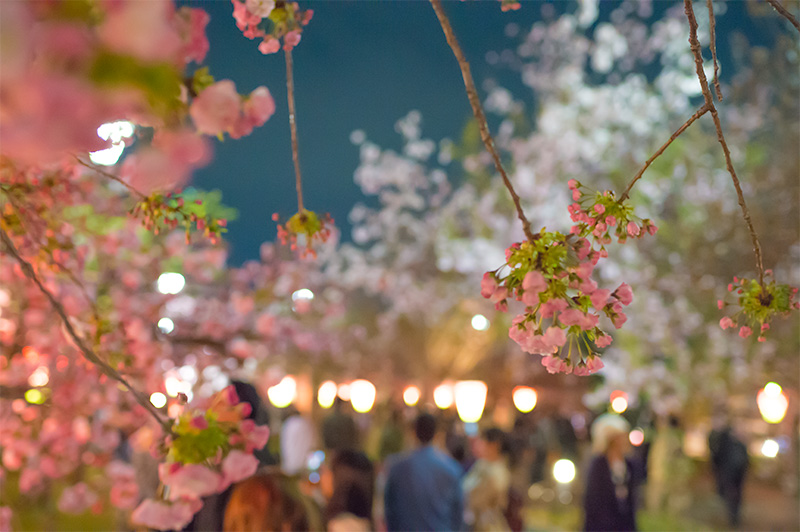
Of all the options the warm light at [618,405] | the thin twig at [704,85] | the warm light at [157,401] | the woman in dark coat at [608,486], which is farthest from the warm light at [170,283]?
the warm light at [618,405]

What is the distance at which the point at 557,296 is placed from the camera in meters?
1.35

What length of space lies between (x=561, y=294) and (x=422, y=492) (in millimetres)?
2906

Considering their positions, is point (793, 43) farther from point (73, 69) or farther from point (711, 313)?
point (73, 69)

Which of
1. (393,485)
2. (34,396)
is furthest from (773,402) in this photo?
(34,396)

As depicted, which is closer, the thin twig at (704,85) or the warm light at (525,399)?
the thin twig at (704,85)

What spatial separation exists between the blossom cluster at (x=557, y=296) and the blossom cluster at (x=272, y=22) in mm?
973

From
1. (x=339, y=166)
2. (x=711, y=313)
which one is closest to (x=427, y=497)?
(x=711, y=313)

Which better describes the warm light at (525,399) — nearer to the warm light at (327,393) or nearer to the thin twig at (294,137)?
the warm light at (327,393)

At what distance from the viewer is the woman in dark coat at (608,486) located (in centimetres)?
446

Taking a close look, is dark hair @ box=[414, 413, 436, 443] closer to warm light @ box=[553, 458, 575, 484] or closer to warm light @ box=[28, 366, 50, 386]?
warm light @ box=[28, 366, 50, 386]

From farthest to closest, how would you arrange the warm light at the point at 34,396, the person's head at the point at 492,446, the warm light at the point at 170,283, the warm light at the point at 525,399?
1. the warm light at the point at 525,399
2. the warm light at the point at 170,283
3. the person's head at the point at 492,446
4. the warm light at the point at 34,396

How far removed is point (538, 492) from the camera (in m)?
11.6

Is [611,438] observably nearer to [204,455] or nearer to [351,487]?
[351,487]

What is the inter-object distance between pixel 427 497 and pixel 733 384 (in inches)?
582
